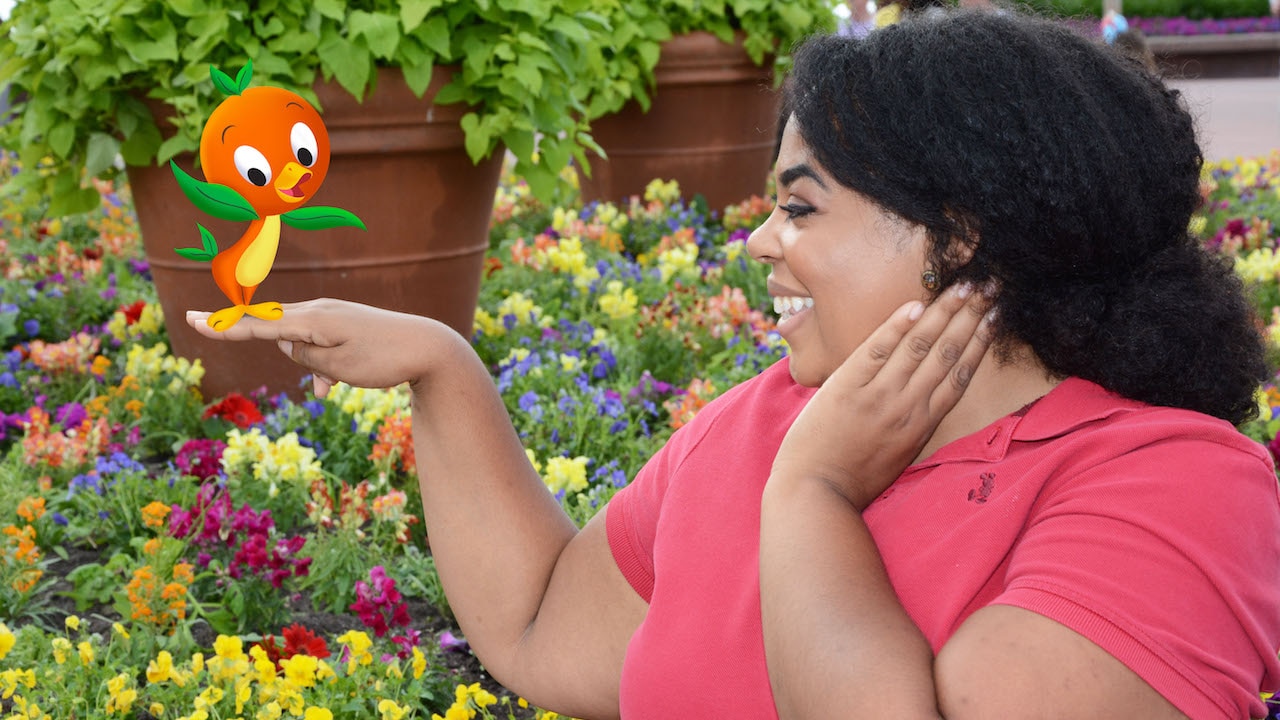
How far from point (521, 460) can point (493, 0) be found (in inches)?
82.5

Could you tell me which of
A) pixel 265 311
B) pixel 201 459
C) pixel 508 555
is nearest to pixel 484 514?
pixel 508 555

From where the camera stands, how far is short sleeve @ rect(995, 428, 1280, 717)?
3.84ft

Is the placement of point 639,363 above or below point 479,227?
below

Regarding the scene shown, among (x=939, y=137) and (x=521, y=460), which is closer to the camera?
(x=939, y=137)

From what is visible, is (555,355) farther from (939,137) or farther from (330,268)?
(939,137)

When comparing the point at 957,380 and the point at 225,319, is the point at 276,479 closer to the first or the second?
the point at 225,319

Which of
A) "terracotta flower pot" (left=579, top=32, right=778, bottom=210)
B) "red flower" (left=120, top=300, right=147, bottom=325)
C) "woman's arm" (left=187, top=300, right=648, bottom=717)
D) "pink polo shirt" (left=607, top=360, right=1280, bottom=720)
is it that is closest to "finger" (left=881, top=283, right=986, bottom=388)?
"pink polo shirt" (left=607, top=360, right=1280, bottom=720)

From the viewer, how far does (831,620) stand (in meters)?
1.26

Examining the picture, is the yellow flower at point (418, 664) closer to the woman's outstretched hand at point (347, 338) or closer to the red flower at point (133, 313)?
the woman's outstretched hand at point (347, 338)

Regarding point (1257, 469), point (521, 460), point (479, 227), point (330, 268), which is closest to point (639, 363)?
point (479, 227)

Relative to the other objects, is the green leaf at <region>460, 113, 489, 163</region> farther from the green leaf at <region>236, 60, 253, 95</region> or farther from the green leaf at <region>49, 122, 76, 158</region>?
the green leaf at <region>236, 60, 253, 95</region>

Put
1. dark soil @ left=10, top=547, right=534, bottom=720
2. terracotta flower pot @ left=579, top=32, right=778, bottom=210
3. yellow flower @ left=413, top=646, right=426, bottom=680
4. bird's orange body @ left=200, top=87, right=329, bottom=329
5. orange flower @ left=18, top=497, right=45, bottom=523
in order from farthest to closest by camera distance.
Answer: terracotta flower pot @ left=579, top=32, right=778, bottom=210 < orange flower @ left=18, top=497, right=45, bottom=523 < dark soil @ left=10, top=547, right=534, bottom=720 < yellow flower @ left=413, top=646, right=426, bottom=680 < bird's orange body @ left=200, top=87, right=329, bottom=329

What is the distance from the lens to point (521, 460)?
6.00ft

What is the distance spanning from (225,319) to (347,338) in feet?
0.47
